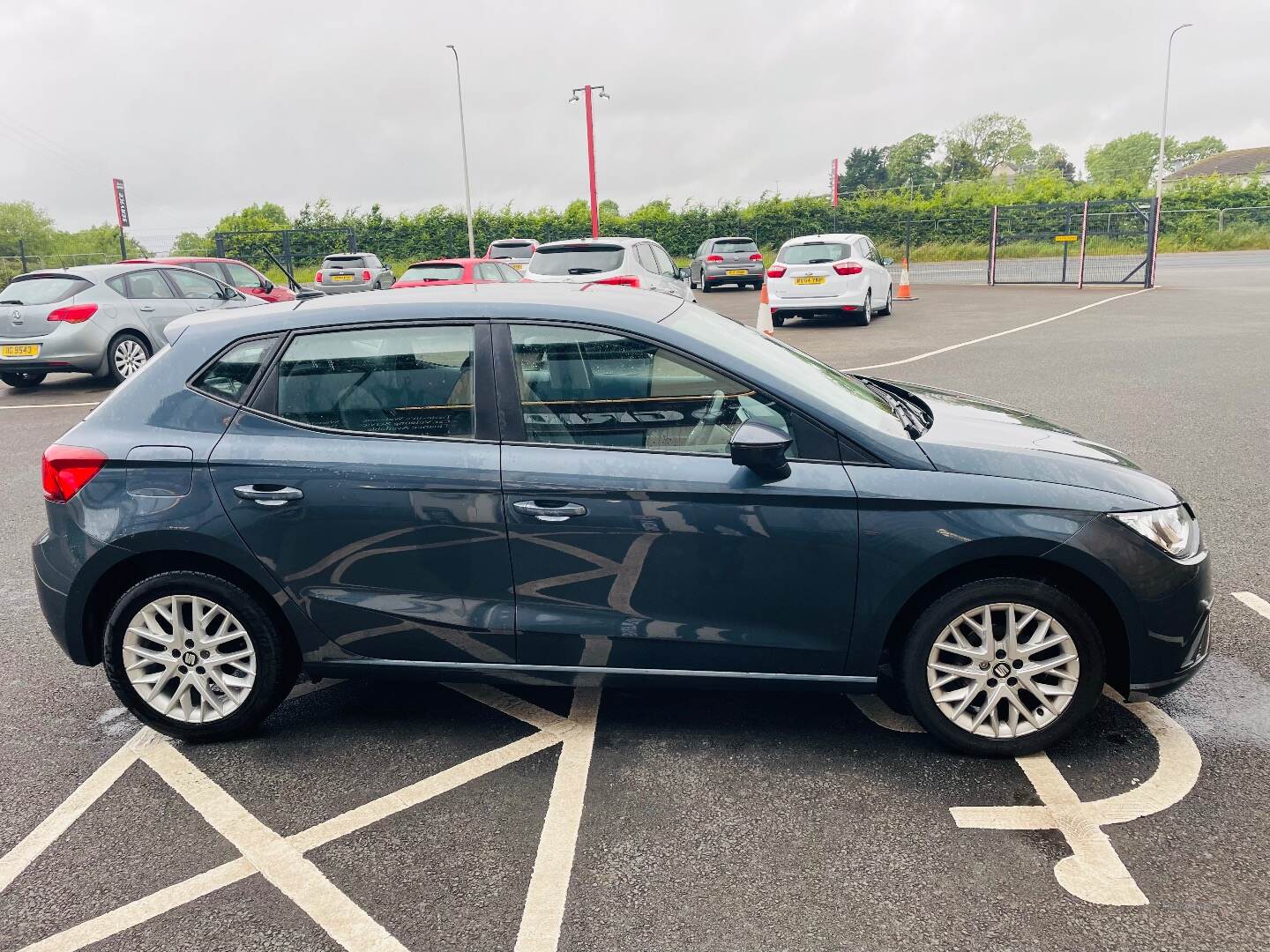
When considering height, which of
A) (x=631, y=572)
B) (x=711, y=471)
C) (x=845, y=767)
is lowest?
(x=845, y=767)

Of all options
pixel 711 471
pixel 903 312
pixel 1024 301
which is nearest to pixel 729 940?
pixel 711 471

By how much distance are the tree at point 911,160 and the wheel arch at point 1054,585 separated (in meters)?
109

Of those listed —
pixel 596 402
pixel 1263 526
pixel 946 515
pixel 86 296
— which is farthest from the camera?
pixel 86 296

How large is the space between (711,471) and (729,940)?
1369 mm

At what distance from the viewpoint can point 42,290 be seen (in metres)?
12.5

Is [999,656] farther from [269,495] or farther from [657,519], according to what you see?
[269,495]

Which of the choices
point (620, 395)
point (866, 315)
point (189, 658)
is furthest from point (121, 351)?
point (866, 315)

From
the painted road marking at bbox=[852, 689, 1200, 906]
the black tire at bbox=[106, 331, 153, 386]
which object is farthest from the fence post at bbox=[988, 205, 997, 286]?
the painted road marking at bbox=[852, 689, 1200, 906]

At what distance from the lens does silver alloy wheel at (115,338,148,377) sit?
498 inches

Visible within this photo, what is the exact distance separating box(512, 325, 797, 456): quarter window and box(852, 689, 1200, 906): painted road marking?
4.64ft

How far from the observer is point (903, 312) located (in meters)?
20.0

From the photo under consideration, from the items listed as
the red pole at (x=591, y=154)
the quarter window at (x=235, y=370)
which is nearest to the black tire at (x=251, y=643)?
the quarter window at (x=235, y=370)

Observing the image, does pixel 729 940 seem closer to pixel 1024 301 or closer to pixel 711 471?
pixel 711 471

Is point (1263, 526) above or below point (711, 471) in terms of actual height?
below
